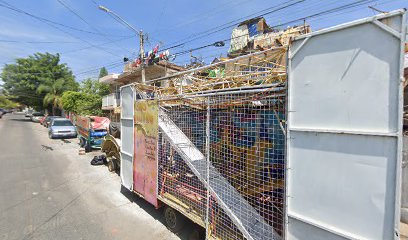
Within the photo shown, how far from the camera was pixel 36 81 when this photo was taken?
3456cm

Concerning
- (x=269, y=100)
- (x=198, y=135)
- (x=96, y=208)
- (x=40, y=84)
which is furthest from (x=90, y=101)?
(x=269, y=100)

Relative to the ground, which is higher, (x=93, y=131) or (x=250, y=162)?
(x=250, y=162)

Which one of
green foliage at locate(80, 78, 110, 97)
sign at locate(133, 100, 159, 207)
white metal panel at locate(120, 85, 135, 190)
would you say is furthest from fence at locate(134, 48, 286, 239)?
green foliage at locate(80, 78, 110, 97)

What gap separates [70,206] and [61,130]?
45.6 feet

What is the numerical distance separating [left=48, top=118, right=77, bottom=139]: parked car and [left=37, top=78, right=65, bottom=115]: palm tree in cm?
1760

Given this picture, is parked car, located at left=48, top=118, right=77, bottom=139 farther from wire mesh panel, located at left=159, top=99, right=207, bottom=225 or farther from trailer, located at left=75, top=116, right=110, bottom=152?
wire mesh panel, located at left=159, top=99, right=207, bottom=225

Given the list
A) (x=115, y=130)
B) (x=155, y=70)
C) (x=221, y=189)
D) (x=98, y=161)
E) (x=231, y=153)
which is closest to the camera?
(x=221, y=189)

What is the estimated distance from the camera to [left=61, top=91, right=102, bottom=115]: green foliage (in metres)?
26.1

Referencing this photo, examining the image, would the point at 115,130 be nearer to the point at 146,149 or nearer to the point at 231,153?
the point at 146,149

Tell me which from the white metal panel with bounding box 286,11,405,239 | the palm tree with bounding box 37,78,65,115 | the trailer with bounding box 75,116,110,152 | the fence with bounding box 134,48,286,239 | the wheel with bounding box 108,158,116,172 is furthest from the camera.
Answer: the palm tree with bounding box 37,78,65,115

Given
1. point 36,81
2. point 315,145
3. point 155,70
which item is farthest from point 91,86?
point 315,145

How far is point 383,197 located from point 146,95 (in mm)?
5214

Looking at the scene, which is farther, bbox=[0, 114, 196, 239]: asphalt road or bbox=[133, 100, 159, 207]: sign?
bbox=[133, 100, 159, 207]: sign

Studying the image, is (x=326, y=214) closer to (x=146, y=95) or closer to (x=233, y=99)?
(x=233, y=99)
